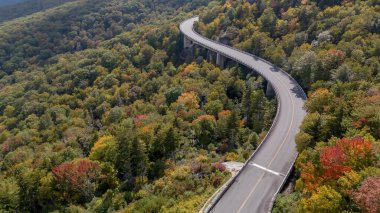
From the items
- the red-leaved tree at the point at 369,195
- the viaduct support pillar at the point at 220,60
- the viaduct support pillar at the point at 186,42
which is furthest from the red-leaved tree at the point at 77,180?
the viaduct support pillar at the point at 186,42

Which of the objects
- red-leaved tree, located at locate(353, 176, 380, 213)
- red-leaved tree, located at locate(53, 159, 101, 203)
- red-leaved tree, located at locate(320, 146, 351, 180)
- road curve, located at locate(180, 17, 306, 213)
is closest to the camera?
red-leaved tree, located at locate(353, 176, 380, 213)

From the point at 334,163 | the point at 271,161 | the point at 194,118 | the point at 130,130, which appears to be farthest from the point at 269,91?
the point at 334,163

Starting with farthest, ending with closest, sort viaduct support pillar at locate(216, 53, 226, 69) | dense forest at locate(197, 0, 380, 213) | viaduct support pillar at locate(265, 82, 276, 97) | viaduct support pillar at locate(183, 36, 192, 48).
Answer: viaduct support pillar at locate(183, 36, 192, 48) < viaduct support pillar at locate(216, 53, 226, 69) < viaduct support pillar at locate(265, 82, 276, 97) < dense forest at locate(197, 0, 380, 213)

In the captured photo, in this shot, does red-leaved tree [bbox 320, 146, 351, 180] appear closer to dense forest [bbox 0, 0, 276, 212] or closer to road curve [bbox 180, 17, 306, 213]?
road curve [bbox 180, 17, 306, 213]

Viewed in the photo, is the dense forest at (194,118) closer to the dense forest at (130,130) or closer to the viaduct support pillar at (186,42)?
the dense forest at (130,130)

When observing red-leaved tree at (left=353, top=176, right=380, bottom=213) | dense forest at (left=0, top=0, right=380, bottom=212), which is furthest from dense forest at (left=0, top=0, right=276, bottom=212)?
red-leaved tree at (left=353, top=176, right=380, bottom=213)

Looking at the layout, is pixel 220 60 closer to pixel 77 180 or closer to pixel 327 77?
pixel 327 77
